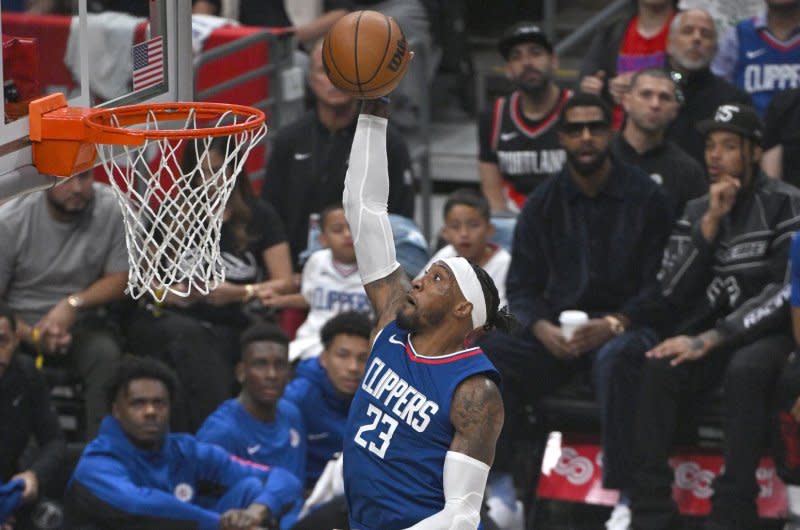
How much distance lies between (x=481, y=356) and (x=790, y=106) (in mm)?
3875

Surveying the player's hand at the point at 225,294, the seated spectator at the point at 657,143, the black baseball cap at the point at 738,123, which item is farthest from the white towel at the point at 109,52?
the black baseball cap at the point at 738,123

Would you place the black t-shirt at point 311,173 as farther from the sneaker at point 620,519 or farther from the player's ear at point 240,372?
the sneaker at point 620,519

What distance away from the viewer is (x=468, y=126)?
1178cm

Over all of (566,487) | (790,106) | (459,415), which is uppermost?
(790,106)

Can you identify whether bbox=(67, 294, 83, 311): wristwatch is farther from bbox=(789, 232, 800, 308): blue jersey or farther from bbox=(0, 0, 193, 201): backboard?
bbox=(789, 232, 800, 308): blue jersey

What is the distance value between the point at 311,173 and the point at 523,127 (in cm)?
126

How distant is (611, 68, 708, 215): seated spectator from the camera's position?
824cm

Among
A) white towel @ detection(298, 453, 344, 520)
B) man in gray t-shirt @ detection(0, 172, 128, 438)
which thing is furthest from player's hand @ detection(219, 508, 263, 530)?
man in gray t-shirt @ detection(0, 172, 128, 438)

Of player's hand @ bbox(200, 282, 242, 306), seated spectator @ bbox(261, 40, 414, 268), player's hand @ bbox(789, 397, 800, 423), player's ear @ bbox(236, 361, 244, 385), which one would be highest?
seated spectator @ bbox(261, 40, 414, 268)

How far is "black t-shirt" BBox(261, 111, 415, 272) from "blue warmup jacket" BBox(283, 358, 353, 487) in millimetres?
1200

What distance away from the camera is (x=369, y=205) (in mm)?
5621

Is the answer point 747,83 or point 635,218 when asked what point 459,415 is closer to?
point 635,218

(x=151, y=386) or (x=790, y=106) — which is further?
(x=790, y=106)

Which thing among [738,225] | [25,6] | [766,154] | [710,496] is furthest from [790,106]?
[25,6]
